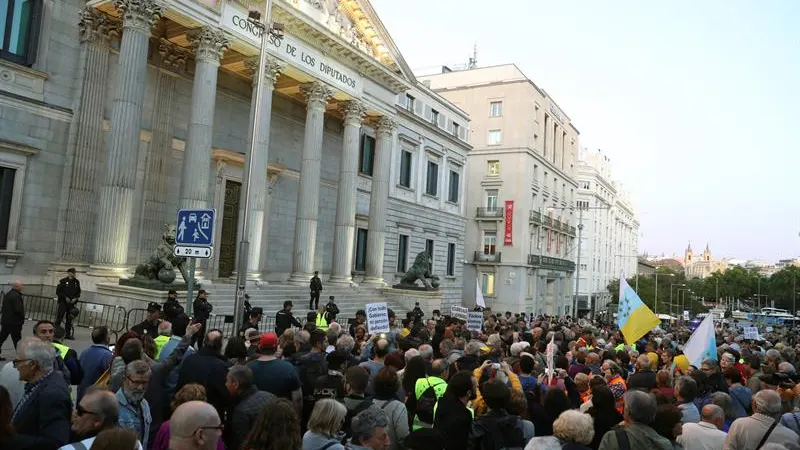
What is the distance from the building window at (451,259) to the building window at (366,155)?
Result: 1134cm

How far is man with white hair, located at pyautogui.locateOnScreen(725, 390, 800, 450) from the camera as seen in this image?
5.09m

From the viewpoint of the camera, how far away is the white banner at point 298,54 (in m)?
21.2

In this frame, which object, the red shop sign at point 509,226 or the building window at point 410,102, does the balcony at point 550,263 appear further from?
the building window at point 410,102

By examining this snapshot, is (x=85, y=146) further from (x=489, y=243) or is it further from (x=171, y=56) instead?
(x=489, y=243)

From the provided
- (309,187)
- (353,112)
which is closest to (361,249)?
(309,187)

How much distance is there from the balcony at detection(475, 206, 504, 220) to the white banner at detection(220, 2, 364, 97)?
80.2ft

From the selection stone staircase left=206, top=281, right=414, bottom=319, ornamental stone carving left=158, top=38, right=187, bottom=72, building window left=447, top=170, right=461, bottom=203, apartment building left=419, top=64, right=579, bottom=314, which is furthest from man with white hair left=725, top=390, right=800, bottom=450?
apartment building left=419, top=64, right=579, bottom=314

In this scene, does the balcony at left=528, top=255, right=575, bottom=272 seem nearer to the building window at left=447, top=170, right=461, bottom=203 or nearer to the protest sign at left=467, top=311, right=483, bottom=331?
the building window at left=447, top=170, right=461, bottom=203

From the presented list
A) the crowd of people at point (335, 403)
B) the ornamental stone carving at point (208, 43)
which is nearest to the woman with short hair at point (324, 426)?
the crowd of people at point (335, 403)

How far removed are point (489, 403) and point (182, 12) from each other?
1869 centimetres

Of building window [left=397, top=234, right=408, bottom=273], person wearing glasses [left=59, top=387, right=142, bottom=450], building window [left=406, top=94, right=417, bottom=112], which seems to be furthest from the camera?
building window [left=406, top=94, right=417, bottom=112]

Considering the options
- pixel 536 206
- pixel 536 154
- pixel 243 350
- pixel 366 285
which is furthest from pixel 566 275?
pixel 243 350

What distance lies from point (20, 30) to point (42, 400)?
17936mm

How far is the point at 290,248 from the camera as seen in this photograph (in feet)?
93.5
